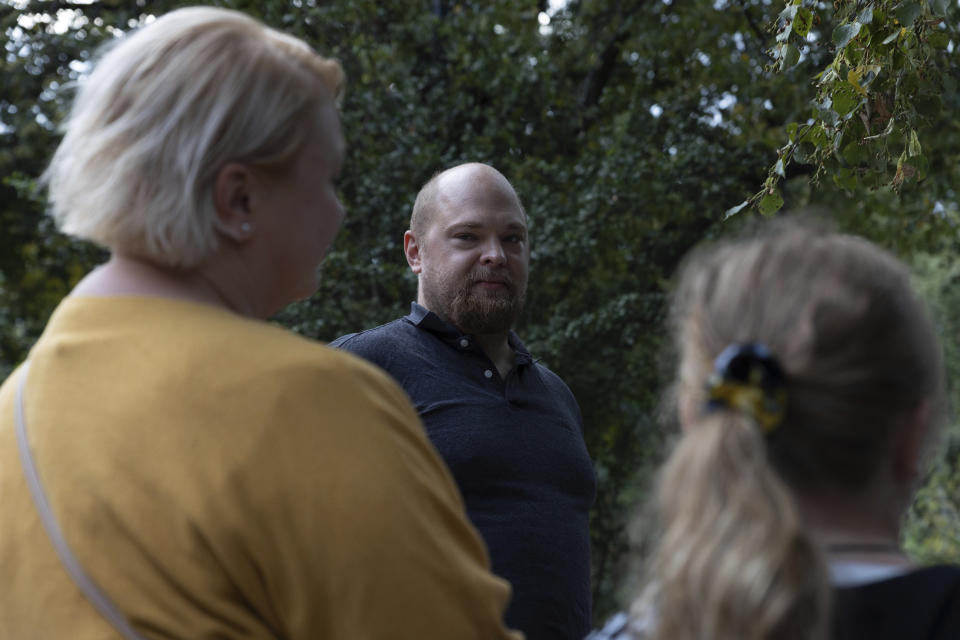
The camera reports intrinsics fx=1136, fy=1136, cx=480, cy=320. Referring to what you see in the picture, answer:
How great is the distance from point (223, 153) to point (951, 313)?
2119 cm

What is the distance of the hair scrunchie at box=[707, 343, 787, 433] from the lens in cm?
128

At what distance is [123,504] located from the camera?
1.32 m

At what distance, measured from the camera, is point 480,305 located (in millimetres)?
3160

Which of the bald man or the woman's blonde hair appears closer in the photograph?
the woman's blonde hair

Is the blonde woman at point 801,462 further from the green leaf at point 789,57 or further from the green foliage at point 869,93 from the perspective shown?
the green leaf at point 789,57

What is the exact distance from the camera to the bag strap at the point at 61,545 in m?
1.30

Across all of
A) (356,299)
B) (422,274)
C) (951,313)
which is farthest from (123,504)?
(951,313)

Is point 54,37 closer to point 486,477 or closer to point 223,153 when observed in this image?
point 486,477

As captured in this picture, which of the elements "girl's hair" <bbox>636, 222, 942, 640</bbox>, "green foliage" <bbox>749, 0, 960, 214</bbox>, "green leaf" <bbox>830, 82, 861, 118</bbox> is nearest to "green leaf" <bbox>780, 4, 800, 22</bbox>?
"green foliage" <bbox>749, 0, 960, 214</bbox>

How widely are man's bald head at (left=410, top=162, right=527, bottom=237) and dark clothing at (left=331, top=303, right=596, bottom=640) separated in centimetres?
36

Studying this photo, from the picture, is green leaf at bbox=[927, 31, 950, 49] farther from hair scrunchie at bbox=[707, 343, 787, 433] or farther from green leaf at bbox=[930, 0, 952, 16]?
hair scrunchie at bbox=[707, 343, 787, 433]

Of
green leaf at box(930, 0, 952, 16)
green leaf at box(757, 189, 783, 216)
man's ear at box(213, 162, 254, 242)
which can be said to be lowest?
man's ear at box(213, 162, 254, 242)

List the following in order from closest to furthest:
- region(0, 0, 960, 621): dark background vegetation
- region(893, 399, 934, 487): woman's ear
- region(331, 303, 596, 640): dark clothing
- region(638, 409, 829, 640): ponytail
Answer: region(638, 409, 829, 640): ponytail → region(893, 399, 934, 487): woman's ear → region(331, 303, 596, 640): dark clothing → region(0, 0, 960, 621): dark background vegetation

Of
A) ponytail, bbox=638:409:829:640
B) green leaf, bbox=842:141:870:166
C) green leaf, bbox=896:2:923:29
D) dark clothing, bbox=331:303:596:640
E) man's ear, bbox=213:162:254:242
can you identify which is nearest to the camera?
ponytail, bbox=638:409:829:640
